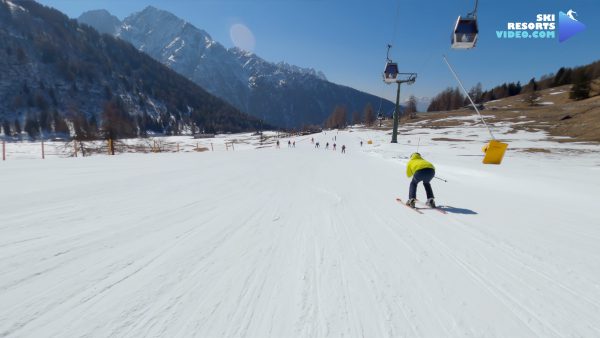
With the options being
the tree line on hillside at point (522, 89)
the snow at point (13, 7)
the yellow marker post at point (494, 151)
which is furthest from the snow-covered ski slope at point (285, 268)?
the snow at point (13, 7)

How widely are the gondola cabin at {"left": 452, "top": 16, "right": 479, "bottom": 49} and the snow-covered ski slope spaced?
1069 centimetres

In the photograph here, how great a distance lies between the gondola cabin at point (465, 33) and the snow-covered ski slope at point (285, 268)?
35.1 feet

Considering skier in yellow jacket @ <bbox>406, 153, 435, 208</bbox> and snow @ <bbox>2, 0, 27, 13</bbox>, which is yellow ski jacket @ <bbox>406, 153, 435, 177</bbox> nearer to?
skier in yellow jacket @ <bbox>406, 153, 435, 208</bbox>

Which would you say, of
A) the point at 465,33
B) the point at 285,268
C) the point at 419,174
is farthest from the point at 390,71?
the point at 285,268

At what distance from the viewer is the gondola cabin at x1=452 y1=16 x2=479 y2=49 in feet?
44.5

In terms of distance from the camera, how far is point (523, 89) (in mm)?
129000

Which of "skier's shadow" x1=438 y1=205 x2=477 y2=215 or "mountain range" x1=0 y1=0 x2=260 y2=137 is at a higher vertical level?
"mountain range" x1=0 y1=0 x2=260 y2=137

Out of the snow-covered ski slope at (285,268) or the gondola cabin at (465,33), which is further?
the gondola cabin at (465,33)

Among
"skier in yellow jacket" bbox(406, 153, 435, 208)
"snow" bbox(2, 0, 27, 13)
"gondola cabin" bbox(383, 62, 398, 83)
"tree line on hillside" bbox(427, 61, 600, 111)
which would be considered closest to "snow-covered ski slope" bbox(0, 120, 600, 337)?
"skier in yellow jacket" bbox(406, 153, 435, 208)

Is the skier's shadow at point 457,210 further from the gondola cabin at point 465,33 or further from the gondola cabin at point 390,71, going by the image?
the gondola cabin at point 390,71

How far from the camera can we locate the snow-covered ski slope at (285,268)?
7.77ft

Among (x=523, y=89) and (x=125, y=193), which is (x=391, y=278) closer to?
(x=125, y=193)

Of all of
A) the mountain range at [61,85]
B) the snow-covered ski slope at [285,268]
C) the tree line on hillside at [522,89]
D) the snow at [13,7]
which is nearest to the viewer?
the snow-covered ski slope at [285,268]

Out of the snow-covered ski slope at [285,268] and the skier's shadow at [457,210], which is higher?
the snow-covered ski slope at [285,268]
